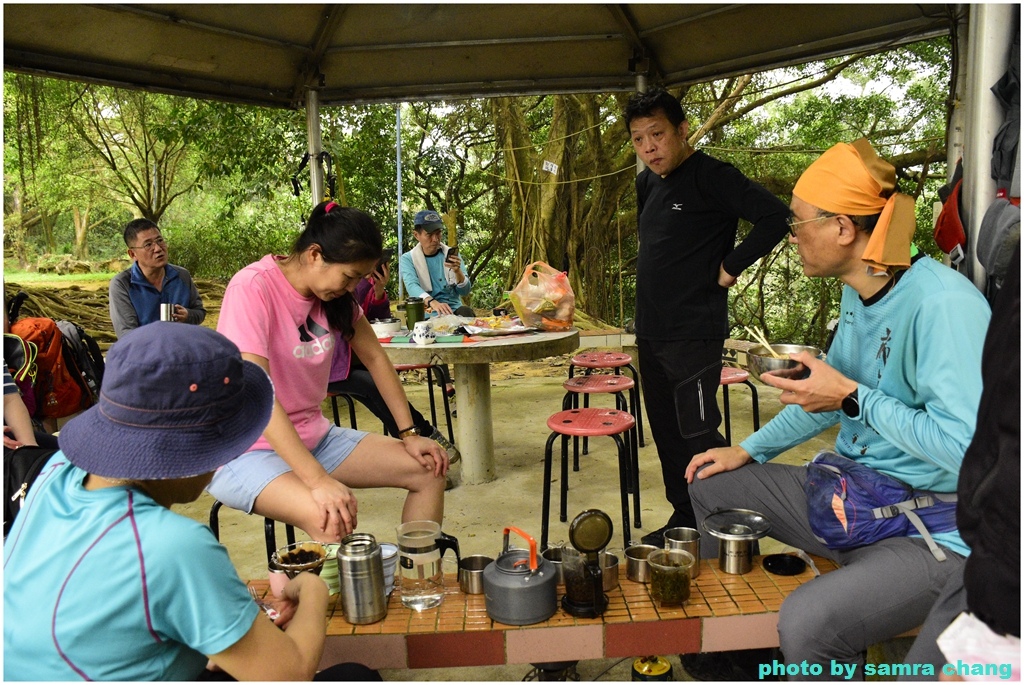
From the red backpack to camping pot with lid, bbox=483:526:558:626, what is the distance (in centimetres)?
308

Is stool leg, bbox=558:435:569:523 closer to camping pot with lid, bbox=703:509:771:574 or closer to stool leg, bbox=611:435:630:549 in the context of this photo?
stool leg, bbox=611:435:630:549

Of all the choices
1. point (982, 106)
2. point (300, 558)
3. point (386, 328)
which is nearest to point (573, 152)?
point (386, 328)

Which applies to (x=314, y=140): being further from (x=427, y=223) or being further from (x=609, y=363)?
(x=609, y=363)

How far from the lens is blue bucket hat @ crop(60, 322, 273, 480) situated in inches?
51.7

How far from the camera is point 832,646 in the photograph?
5.93 feet

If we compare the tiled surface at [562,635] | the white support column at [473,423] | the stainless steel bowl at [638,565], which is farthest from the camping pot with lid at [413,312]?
the tiled surface at [562,635]

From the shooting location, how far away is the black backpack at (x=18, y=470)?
247 centimetres

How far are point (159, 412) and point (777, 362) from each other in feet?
5.28

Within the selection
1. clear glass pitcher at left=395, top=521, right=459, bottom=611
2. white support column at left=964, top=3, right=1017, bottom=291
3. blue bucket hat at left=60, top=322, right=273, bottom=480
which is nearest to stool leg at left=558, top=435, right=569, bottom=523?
clear glass pitcher at left=395, top=521, right=459, bottom=611

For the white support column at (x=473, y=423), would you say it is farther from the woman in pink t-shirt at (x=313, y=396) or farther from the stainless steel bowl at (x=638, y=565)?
the stainless steel bowl at (x=638, y=565)

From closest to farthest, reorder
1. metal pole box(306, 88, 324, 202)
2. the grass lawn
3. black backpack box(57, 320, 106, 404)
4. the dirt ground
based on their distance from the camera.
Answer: the dirt ground < black backpack box(57, 320, 106, 404) < metal pole box(306, 88, 324, 202) < the grass lawn

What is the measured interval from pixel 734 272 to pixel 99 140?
16821 mm

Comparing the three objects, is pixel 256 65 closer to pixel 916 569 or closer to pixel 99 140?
pixel 916 569

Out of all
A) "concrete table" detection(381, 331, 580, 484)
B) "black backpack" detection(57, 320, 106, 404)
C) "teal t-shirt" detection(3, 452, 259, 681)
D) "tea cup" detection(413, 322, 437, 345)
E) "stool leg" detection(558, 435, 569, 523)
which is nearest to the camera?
"teal t-shirt" detection(3, 452, 259, 681)
